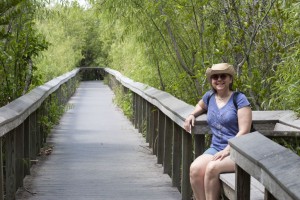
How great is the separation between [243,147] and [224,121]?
4.32 feet

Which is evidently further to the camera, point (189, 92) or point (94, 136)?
point (94, 136)

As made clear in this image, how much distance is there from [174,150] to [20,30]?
340 centimetres

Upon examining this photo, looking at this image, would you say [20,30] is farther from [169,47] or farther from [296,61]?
[296,61]

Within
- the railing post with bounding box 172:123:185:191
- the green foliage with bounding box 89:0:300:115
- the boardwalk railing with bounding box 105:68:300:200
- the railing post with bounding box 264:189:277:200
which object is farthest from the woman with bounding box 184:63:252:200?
the railing post with bounding box 172:123:185:191

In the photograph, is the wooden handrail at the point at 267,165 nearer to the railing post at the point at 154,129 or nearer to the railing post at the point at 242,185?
the railing post at the point at 242,185

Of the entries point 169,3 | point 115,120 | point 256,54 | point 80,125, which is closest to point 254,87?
point 256,54

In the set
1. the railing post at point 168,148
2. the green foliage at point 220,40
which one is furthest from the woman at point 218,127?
the railing post at point 168,148

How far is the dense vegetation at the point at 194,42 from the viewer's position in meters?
5.88

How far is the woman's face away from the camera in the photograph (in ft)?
14.7

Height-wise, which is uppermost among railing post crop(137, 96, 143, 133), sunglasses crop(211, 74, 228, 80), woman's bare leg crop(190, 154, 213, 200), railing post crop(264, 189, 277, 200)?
sunglasses crop(211, 74, 228, 80)

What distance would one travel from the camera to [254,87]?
5.98m

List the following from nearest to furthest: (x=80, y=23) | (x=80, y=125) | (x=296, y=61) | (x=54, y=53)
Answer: (x=296, y=61)
(x=80, y=125)
(x=54, y=53)
(x=80, y=23)

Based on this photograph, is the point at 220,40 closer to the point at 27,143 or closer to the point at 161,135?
the point at 161,135

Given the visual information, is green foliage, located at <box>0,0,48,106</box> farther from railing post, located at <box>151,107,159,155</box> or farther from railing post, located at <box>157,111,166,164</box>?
railing post, located at <box>157,111,166,164</box>
